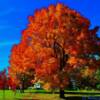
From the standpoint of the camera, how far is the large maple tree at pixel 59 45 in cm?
5319

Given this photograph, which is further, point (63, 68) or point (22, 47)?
point (22, 47)

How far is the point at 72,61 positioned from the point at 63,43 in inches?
113

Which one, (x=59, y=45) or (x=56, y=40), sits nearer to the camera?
(x=56, y=40)

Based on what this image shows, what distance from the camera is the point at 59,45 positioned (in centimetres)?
5509

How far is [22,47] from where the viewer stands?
60000 mm

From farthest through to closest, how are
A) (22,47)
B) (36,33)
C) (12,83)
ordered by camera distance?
(12,83), (22,47), (36,33)

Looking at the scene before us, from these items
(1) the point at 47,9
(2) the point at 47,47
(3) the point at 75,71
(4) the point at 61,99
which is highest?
(1) the point at 47,9

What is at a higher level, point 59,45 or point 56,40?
point 56,40

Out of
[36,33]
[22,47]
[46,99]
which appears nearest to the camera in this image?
[46,99]

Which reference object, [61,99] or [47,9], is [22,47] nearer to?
[47,9]

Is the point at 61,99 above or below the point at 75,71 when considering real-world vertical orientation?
below

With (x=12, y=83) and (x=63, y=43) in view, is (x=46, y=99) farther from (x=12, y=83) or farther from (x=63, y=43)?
(x=12, y=83)

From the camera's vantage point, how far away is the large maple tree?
53.2 metres

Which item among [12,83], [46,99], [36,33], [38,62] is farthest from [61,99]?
[12,83]
